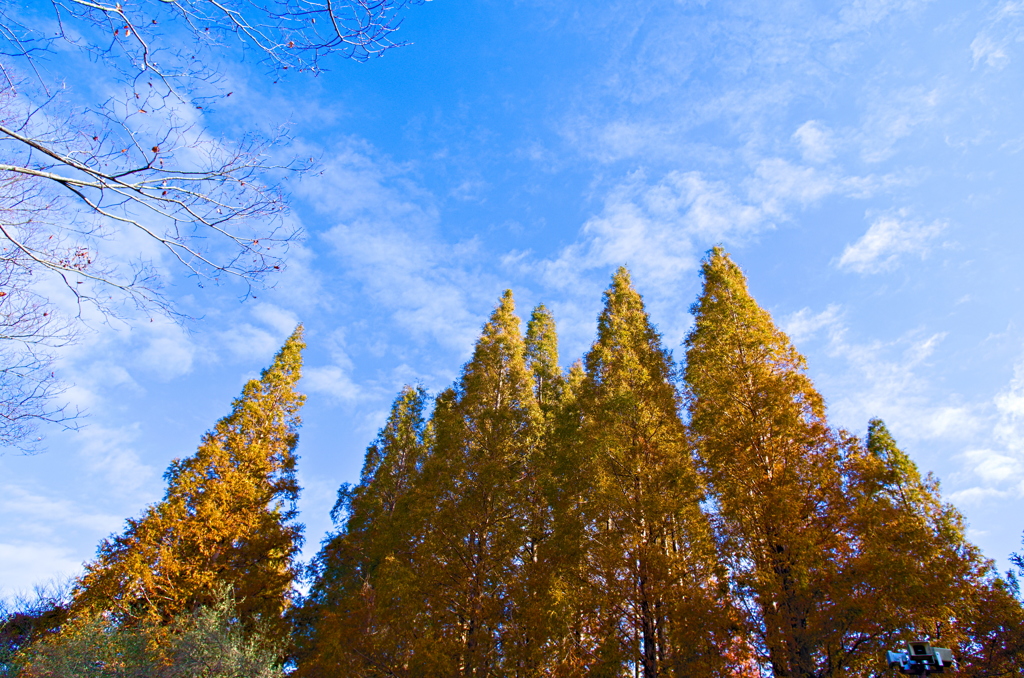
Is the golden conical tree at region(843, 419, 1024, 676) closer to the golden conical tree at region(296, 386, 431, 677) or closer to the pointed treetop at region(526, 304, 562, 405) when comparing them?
the golden conical tree at region(296, 386, 431, 677)

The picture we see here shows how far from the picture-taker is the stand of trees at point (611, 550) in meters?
7.75

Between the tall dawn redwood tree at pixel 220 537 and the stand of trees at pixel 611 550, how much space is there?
73 millimetres

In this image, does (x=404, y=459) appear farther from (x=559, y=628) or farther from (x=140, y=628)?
(x=559, y=628)

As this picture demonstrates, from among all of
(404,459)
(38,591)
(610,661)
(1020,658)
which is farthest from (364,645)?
(38,591)

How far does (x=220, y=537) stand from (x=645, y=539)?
1303 cm

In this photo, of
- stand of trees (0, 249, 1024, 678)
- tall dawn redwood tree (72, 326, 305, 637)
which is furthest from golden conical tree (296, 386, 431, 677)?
tall dawn redwood tree (72, 326, 305, 637)

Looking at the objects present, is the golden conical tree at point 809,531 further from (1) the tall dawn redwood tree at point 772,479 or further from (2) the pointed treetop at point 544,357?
(2) the pointed treetop at point 544,357

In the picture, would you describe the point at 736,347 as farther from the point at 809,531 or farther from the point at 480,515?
the point at 480,515

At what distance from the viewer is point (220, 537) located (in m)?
14.8

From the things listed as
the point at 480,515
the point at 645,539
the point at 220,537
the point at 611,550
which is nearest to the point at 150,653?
the point at 220,537

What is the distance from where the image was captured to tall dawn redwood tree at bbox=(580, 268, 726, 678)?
320 inches

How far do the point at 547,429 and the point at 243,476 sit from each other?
10.7 m

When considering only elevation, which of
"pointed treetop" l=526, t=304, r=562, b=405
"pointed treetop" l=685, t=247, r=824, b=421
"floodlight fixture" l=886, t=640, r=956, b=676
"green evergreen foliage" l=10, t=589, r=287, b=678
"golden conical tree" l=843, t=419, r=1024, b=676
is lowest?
"green evergreen foliage" l=10, t=589, r=287, b=678

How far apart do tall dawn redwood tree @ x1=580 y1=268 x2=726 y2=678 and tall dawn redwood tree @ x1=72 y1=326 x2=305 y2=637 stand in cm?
994
